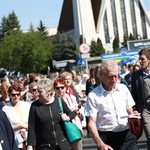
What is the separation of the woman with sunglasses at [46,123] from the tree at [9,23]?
119239 millimetres

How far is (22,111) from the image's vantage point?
8.70m

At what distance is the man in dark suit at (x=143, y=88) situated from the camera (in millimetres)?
8016

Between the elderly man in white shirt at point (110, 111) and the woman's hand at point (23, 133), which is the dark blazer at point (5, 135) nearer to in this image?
the elderly man in white shirt at point (110, 111)

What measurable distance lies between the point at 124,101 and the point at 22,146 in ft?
8.52

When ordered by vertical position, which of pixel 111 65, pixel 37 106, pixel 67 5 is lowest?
pixel 37 106

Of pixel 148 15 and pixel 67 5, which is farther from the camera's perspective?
pixel 67 5

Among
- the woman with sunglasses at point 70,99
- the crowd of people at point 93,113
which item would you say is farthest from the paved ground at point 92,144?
the crowd of people at point 93,113

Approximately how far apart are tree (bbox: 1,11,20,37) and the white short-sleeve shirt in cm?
12009

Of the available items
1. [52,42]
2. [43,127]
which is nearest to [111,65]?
[43,127]

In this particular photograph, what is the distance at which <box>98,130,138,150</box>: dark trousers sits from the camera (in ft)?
21.7

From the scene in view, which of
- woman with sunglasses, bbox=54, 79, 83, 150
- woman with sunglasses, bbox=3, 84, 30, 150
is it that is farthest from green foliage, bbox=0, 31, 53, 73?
woman with sunglasses, bbox=3, 84, 30, 150

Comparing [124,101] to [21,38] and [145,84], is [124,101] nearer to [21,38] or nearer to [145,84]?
[145,84]

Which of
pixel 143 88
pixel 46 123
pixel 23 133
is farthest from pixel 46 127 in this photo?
pixel 143 88

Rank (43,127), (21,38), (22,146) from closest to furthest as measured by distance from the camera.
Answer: (43,127), (22,146), (21,38)
